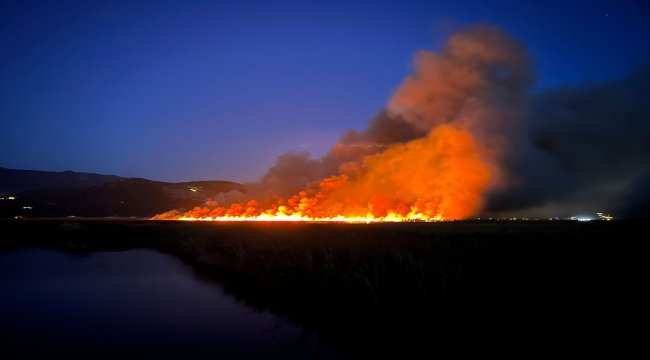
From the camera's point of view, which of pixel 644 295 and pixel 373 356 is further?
pixel 644 295

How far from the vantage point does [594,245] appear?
24.0 meters

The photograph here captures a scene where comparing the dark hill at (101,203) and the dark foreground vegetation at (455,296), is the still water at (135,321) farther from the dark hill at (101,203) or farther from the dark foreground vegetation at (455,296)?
the dark hill at (101,203)

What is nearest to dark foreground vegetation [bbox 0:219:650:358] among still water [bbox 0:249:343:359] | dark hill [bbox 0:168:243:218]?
still water [bbox 0:249:343:359]

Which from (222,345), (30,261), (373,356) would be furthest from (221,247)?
(373,356)

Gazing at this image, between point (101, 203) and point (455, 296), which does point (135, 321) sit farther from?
point (101, 203)

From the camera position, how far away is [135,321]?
13531mm

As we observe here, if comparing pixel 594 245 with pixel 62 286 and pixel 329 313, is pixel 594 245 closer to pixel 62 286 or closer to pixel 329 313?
pixel 329 313

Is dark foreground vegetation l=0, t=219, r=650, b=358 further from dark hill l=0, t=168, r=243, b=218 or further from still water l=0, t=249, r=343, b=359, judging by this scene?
dark hill l=0, t=168, r=243, b=218

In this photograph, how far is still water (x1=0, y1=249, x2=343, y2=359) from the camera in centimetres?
1072

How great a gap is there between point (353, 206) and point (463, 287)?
7304 centimetres

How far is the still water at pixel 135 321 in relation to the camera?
1072cm

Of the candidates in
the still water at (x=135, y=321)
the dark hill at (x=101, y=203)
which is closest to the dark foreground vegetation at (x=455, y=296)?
the still water at (x=135, y=321)

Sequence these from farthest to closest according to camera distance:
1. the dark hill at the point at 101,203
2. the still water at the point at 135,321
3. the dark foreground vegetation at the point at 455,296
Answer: the dark hill at the point at 101,203
the still water at the point at 135,321
the dark foreground vegetation at the point at 455,296

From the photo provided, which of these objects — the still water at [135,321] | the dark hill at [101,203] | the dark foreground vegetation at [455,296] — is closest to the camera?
the dark foreground vegetation at [455,296]
